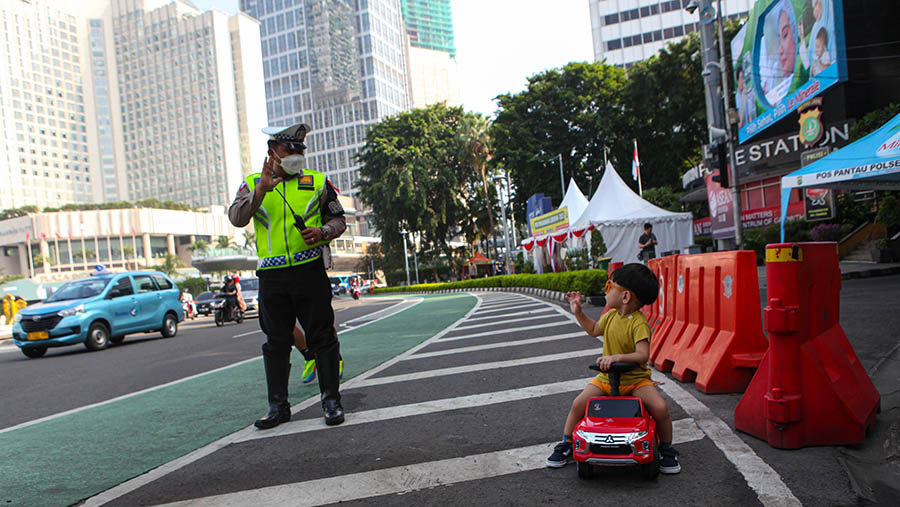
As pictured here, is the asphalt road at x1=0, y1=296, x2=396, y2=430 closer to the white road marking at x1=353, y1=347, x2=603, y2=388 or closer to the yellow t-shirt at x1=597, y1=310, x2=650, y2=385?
the white road marking at x1=353, y1=347, x2=603, y2=388

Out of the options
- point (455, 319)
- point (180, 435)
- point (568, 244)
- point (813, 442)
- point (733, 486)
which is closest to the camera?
point (733, 486)

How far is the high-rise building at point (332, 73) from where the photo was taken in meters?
125

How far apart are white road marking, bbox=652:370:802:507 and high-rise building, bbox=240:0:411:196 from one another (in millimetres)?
120703

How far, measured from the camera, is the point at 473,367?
19.5 ft

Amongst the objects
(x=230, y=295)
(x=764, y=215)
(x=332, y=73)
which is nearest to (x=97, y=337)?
(x=230, y=295)

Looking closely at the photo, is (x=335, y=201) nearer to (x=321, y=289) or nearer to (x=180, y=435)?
(x=321, y=289)

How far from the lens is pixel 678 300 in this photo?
17.6 feet

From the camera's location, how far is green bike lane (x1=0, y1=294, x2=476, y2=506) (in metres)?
3.26

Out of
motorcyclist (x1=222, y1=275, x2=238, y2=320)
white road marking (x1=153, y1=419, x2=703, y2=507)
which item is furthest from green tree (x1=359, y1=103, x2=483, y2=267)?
white road marking (x1=153, y1=419, x2=703, y2=507)

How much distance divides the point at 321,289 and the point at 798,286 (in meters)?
2.84

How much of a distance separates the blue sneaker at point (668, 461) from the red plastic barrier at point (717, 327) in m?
1.56

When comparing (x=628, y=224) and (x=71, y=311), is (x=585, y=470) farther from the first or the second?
(x=628, y=224)

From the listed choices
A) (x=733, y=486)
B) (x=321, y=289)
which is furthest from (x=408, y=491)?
(x=321, y=289)

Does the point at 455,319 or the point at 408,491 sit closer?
the point at 408,491
